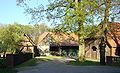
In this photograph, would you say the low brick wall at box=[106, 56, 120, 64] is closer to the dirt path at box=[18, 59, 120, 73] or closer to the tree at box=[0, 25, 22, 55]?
the dirt path at box=[18, 59, 120, 73]

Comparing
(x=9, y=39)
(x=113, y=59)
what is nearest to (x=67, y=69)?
(x=113, y=59)

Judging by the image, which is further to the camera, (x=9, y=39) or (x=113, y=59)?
(x=9, y=39)

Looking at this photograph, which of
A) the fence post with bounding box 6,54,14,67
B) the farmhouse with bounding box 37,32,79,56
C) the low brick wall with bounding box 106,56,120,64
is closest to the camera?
the fence post with bounding box 6,54,14,67

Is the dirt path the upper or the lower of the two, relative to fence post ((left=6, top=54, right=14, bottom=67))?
lower

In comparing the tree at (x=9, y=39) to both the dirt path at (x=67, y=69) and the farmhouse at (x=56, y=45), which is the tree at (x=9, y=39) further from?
the dirt path at (x=67, y=69)

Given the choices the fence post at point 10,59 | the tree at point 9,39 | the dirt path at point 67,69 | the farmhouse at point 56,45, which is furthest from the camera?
the farmhouse at point 56,45

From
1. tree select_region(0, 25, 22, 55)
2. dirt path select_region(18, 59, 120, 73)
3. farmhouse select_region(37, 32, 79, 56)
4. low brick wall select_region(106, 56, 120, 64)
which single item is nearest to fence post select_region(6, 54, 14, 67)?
dirt path select_region(18, 59, 120, 73)

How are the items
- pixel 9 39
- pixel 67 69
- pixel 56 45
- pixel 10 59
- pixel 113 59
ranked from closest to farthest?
pixel 67 69 < pixel 10 59 < pixel 113 59 < pixel 9 39 < pixel 56 45

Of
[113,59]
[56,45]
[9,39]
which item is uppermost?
[9,39]

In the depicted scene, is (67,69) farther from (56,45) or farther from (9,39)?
A: (56,45)

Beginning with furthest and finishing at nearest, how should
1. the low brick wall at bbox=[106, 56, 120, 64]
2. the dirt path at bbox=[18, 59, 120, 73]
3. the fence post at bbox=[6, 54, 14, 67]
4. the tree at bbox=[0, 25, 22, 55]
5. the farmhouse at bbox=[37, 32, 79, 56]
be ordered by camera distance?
the farmhouse at bbox=[37, 32, 79, 56]
the tree at bbox=[0, 25, 22, 55]
the low brick wall at bbox=[106, 56, 120, 64]
the fence post at bbox=[6, 54, 14, 67]
the dirt path at bbox=[18, 59, 120, 73]

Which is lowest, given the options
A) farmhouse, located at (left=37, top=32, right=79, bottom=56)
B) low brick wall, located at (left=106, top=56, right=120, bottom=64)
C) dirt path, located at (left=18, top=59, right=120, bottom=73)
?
dirt path, located at (left=18, top=59, right=120, bottom=73)

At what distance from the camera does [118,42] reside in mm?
56906

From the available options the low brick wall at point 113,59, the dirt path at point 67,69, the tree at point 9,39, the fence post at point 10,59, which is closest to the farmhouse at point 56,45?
the tree at point 9,39
